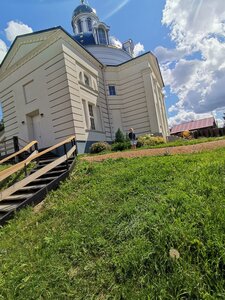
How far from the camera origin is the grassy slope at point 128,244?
259cm

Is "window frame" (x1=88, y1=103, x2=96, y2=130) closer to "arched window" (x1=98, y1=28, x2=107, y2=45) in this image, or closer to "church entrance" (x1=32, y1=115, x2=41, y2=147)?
"church entrance" (x1=32, y1=115, x2=41, y2=147)

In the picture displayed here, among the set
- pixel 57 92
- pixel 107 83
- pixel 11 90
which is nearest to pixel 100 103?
pixel 107 83

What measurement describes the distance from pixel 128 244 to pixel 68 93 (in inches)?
512

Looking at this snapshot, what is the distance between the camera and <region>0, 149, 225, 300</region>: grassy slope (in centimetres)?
259

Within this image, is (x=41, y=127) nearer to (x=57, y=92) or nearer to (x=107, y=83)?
(x=57, y=92)

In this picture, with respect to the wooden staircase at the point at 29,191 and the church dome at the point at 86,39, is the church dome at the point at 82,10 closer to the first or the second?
the church dome at the point at 86,39

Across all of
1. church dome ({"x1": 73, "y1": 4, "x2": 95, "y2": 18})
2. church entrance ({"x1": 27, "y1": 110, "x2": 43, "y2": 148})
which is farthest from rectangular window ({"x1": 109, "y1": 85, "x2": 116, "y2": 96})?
church dome ({"x1": 73, "y1": 4, "x2": 95, "y2": 18})

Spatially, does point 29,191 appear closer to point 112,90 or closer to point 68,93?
point 68,93

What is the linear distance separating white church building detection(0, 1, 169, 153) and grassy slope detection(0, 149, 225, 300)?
33.3 ft

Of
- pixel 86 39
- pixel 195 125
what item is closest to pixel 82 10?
pixel 86 39

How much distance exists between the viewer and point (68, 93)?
14914 millimetres

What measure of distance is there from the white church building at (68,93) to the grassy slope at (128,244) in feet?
33.3

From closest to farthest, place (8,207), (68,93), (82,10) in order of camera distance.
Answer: (8,207) < (68,93) < (82,10)

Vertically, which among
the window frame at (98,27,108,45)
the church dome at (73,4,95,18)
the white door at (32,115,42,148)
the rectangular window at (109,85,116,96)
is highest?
the church dome at (73,4,95,18)
